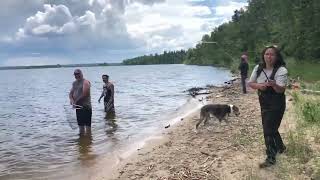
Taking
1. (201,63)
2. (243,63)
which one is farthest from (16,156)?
(201,63)

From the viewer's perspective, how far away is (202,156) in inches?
364

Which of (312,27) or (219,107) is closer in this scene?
(219,107)

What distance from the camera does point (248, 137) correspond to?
33.2 ft

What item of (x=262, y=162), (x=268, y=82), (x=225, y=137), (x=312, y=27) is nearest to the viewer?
(x=268, y=82)

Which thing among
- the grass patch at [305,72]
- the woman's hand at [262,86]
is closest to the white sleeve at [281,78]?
the woman's hand at [262,86]

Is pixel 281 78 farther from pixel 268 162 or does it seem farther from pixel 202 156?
pixel 202 156

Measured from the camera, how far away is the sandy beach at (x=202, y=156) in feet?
25.6

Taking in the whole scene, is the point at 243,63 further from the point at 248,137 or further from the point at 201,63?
the point at 201,63

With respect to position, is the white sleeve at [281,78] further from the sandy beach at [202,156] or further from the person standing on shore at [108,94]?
the person standing on shore at [108,94]

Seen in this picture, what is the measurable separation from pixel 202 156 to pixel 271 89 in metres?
2.70

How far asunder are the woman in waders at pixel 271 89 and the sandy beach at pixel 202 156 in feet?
1.76

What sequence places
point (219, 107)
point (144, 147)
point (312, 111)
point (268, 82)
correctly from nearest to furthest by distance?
point (268, 82)
point (312, 111)
point (144, 147)
point (219, 107)

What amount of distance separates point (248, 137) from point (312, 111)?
1.49m

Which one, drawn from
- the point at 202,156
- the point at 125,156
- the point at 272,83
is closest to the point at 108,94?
A: the point at 125,156
